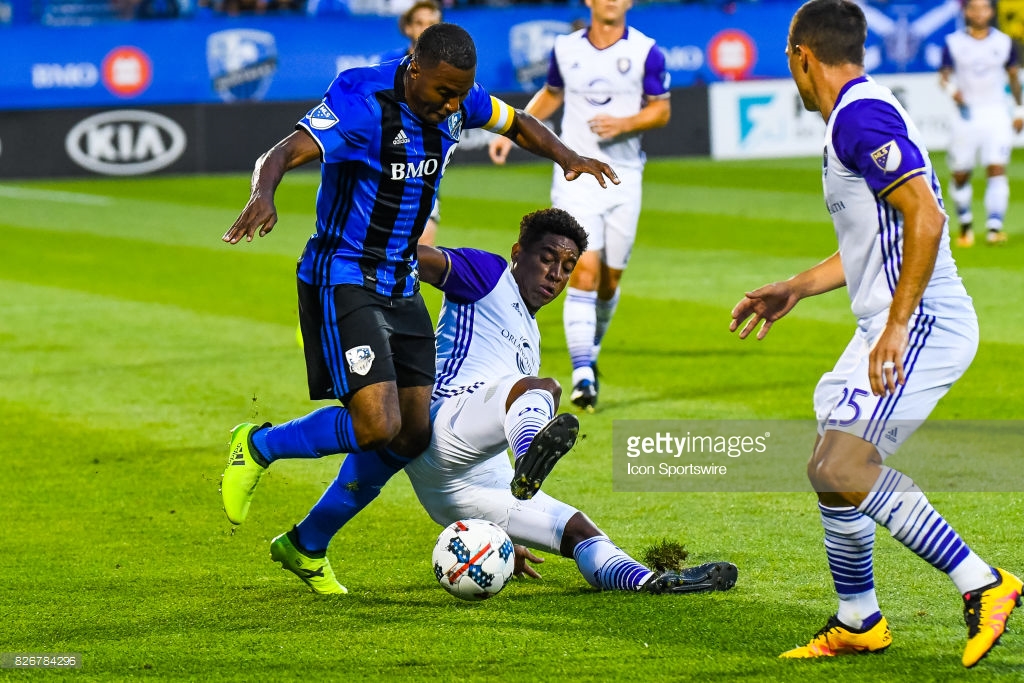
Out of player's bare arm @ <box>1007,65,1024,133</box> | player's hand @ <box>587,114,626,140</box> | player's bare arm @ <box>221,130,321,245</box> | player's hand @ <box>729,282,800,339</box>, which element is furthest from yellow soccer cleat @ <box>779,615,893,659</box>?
player's bare arm @ <box>1007,65,1024,133</box>

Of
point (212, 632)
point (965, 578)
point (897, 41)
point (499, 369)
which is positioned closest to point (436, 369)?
point (499, 369)

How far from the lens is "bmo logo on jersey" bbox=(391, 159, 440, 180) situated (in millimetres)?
5410

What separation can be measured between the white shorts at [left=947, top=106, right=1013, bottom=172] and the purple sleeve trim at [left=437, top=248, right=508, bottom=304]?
34.0 ft

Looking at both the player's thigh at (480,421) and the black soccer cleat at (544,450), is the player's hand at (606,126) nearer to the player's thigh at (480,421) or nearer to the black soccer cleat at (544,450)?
the player's thigh at (480,421)

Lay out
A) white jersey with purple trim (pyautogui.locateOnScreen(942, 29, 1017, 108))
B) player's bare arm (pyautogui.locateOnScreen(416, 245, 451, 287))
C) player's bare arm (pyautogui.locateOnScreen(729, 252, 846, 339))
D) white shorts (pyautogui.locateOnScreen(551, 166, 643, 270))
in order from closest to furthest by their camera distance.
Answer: player's bare arm (pyautogui.locateOnScreen(729, 252, 846, 339))
player's bare arm (pyautogui.locateOnScreen(416, 245, 451, 287))
white shorts (pyautogui.locateOnScreen(551, 166, 643, 270))
white jersey with purple trim (pyautogui.locateOnScreen(942, 29, 1017, 108))

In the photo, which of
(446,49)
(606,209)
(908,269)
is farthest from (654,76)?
(908,269)

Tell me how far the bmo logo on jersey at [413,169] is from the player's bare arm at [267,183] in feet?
1.10

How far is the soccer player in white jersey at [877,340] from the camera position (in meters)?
4.29

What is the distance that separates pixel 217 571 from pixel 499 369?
1318 mm

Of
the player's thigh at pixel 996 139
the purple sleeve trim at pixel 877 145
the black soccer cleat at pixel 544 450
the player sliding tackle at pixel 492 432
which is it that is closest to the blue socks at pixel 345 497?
the player sliding tackle at pixel 492 432

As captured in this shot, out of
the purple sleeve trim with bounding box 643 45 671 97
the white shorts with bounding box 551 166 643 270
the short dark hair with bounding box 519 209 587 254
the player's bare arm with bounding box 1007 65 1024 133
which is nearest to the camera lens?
the short dark hair with bounding box 519 209 587 254

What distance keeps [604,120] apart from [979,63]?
7721 mm

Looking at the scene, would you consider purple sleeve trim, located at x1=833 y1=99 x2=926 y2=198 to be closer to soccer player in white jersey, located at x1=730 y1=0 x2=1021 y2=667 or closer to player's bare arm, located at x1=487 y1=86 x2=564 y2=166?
soccer player in white jersey, located at x1=730 y1=0 x2=1021 y2=667

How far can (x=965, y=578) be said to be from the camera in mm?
4391
